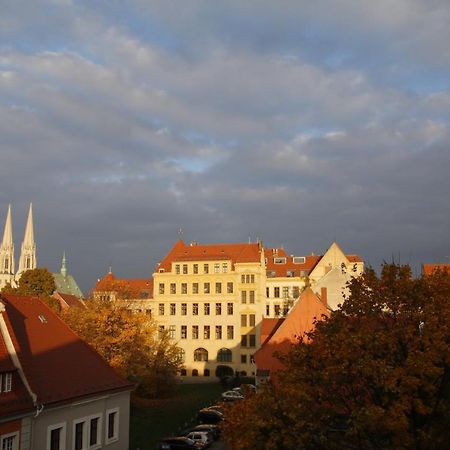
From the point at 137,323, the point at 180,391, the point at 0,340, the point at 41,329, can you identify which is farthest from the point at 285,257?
the point at 0,340

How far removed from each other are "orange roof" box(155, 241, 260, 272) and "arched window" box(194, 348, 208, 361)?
1321 centimetres

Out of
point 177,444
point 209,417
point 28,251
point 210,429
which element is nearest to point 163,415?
point 209,417

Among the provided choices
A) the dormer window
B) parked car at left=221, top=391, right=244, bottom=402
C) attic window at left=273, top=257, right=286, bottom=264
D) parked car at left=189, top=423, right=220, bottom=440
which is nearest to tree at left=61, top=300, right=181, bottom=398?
parked car at left=189, top=423, right=220, bottom=440

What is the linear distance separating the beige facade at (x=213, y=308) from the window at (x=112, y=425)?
158ft

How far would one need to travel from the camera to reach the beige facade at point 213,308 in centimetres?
8206

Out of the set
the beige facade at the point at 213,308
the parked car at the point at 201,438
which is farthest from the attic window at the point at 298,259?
the parked car at the point at 201,438

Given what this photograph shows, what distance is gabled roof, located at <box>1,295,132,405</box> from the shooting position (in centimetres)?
2758

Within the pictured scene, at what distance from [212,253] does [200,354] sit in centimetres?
1518

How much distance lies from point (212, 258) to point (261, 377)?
42026 mm

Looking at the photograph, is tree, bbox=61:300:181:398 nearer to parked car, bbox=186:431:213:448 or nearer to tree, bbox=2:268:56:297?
tree, bbox=2:268:56:297

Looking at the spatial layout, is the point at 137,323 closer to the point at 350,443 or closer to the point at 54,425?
the point at 54,425

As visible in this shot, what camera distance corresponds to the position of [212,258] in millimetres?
84625

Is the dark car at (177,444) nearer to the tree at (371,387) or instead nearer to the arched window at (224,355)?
the tree at (371,387)

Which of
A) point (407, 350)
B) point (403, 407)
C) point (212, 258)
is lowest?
point (403, 407)
